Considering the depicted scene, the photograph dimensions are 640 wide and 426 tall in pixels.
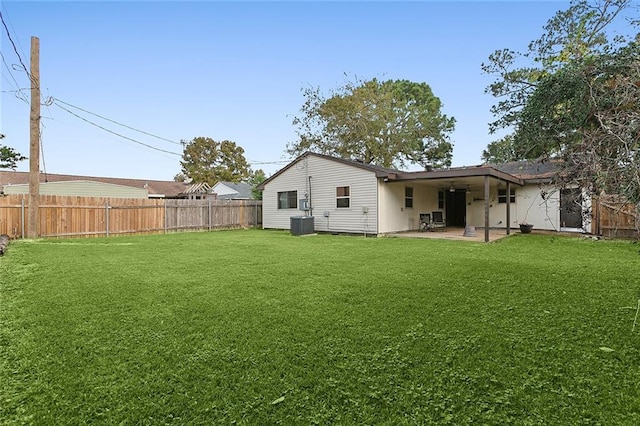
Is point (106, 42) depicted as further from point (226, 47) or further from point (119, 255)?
point (119, 255)

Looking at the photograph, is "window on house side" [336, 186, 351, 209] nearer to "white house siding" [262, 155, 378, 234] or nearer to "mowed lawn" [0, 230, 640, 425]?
"white house siding" [262, 155, 378, 234]

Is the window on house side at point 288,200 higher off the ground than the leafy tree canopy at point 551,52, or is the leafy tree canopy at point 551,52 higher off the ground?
the leafy tree canopy at point 551,52

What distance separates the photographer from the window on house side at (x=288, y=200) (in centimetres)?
1590

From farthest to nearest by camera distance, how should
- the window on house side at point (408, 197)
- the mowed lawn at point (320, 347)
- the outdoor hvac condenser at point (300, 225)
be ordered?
the window on house side at point (408, 197)
the outdoor hvac condenser at point (300, 225)
the mowed lawn at point (320, 347)

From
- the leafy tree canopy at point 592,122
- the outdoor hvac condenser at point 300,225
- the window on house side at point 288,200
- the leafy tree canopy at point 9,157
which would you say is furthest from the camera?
the leafy tree canopy at point 9,157

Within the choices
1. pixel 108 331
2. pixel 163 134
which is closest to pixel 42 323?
pixel 108 331

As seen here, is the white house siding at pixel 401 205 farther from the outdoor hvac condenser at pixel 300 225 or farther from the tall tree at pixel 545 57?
the tall tree at pixel 545 57

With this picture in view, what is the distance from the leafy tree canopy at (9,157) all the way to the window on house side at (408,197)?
24.3m

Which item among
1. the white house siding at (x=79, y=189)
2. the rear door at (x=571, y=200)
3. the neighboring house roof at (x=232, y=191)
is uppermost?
the neighboring house roof at (x=232, y=191)

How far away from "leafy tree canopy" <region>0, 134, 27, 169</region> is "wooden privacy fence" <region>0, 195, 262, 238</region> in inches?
564

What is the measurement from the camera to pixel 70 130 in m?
15.1

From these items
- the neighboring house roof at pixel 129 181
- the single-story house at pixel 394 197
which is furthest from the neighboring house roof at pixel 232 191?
the single-story house at pixel 394 197

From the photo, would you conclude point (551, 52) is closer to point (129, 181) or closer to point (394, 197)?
point (394, 197)

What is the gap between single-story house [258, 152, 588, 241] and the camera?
1291cm
